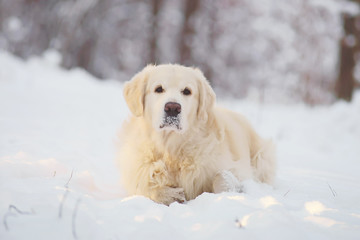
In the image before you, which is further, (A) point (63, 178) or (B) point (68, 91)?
(B) point (68, 91)

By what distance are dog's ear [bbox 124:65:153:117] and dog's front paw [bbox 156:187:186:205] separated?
2.67ft

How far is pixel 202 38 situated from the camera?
43.6ft

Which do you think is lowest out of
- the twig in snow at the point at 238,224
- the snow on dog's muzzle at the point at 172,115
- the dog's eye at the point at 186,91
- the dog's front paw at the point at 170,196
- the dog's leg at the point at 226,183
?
the dog's front paw at the point at 170,196

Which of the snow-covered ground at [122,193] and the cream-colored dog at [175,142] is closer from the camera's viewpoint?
the snow-covered ground at [122,193]

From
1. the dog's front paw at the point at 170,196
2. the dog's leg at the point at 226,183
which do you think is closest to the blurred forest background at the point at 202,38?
the dog's leg at the point at 226,183

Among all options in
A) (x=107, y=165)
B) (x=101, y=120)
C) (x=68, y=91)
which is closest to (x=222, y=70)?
(x=68, y=91)

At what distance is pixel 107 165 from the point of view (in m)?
3.95

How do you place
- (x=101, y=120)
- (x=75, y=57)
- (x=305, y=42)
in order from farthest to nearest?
1. (x=305, y=42)
2. (x=75, y=57)
3. (x=101, y=120)

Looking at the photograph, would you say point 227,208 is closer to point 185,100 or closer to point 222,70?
point 185,100

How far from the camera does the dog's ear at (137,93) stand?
3.05 m

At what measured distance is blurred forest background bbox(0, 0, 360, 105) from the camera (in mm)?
13633

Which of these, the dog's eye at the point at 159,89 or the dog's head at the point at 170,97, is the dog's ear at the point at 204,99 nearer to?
the dog's head at the point at 170,97

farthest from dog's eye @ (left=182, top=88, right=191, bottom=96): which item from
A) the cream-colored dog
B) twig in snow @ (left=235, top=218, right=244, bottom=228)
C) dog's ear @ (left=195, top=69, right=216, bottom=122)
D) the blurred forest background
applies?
the blurred forest background

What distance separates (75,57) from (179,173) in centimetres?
1548
